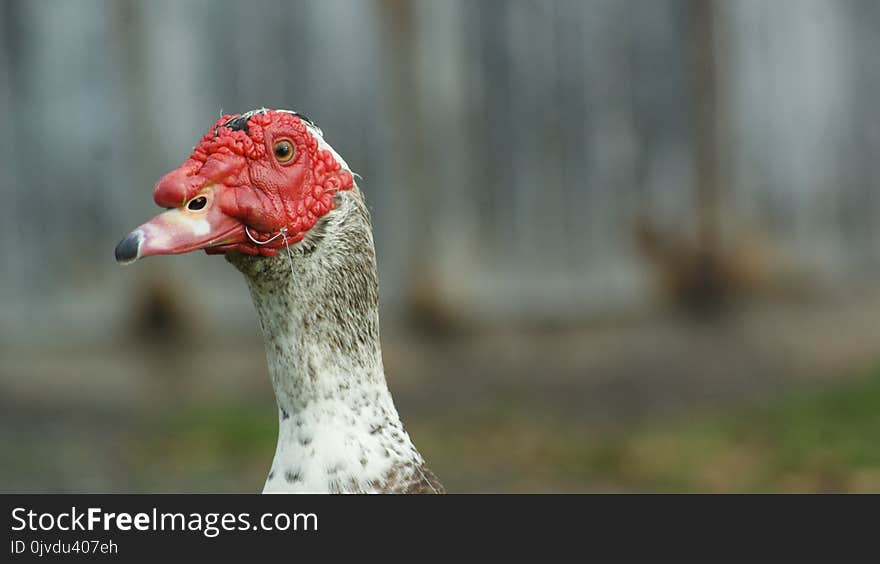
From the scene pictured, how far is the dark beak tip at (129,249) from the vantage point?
2.00 meters

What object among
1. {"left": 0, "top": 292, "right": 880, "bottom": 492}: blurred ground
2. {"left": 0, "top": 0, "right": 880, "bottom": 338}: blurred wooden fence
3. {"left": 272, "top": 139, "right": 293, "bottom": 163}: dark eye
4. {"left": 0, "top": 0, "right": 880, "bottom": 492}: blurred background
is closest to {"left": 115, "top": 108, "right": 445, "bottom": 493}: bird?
{"left": 272, "top": 139, "right": 293, "bottom": 163}: dark eye

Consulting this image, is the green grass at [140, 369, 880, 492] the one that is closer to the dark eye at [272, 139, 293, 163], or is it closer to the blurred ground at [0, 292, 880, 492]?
the blurred ground at [0, 292, 880, 492]

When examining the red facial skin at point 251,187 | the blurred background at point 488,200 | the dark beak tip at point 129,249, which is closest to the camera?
the dark beak tip at point 129,249

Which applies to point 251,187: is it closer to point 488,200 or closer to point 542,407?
point 542,407

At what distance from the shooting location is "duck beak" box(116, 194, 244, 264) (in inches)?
80.2

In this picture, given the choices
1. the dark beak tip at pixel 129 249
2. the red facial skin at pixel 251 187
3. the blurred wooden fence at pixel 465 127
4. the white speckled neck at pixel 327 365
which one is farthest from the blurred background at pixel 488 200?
the dark beak tip at pixel 129 249

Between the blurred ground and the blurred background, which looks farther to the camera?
the blurred background

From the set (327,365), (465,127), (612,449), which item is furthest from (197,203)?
(465,127)

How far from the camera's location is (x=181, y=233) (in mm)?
2082

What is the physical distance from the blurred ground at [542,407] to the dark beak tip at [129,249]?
2819 millimetres

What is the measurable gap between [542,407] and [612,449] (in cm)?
71

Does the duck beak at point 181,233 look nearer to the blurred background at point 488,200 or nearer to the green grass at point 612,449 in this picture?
the green grass at point 612,449

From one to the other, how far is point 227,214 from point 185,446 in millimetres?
3373

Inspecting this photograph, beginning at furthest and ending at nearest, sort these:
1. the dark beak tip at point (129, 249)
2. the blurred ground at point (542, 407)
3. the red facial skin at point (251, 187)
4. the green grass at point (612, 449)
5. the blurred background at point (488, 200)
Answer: the blurred background at point (488, 200) < the blurred ground at point (542, 407) < the green grass at point (612, 449) < the red facial skin at point (251, 187) < the dark beak tip at point (129, 249)
